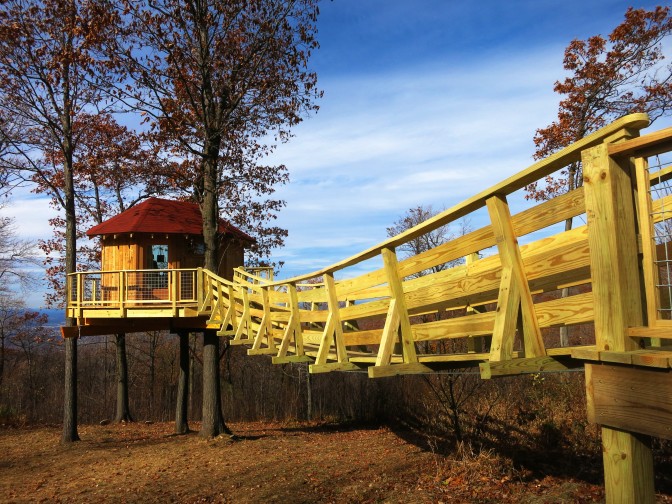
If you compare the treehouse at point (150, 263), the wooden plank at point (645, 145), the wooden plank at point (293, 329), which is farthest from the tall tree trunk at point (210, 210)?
the wooden plank at point (645, 145)

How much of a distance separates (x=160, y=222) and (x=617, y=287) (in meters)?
15.0

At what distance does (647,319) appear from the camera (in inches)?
108

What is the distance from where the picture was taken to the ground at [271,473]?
8039 millimetres

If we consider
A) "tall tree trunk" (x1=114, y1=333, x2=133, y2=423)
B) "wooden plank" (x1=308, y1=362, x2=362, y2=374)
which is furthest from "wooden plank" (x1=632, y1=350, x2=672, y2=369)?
"tall tree trunk" (x1=114, y1=333, x2=133, y2=423)

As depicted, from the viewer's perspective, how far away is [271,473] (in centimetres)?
962

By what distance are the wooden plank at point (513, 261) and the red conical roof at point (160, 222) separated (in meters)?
13.3

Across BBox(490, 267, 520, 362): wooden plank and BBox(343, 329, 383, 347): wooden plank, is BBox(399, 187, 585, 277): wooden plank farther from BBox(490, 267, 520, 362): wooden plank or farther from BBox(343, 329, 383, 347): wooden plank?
BBox(343, 329, 383, 347): wooden plank

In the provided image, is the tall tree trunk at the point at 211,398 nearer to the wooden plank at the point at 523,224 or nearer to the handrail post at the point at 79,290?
the handrail post at the point at 79,290

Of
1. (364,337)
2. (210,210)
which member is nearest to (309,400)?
(210,210)

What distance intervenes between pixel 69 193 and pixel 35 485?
7929 millimetres

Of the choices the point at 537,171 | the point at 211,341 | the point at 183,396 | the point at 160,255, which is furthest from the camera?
the point at 160,255

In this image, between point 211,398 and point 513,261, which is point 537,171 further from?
point 211,398

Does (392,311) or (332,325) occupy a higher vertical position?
(392,311)

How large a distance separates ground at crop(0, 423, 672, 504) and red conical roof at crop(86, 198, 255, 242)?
578 cm
